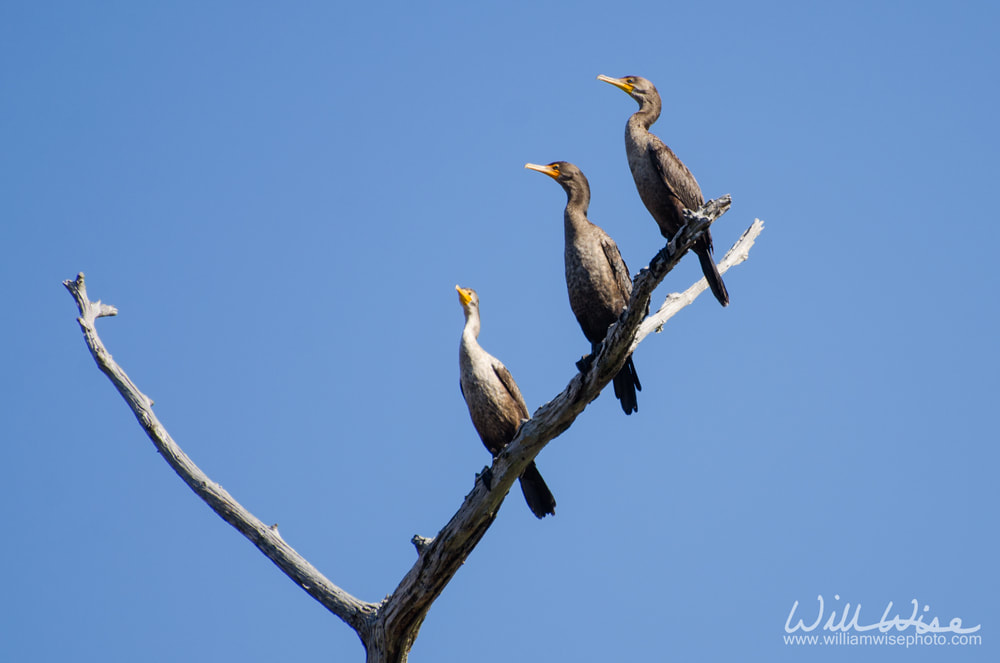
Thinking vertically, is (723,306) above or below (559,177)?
below

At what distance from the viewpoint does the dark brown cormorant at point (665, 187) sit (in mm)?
6637

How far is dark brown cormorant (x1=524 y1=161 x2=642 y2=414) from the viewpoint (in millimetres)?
6797

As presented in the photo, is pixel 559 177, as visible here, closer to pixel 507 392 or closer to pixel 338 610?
pixel 507 392

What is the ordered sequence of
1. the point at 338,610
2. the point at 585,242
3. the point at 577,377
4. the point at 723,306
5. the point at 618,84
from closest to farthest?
the point at 577,377, the point at 338,610, the point at 723,306, the point at 585,242, the point at 618,84

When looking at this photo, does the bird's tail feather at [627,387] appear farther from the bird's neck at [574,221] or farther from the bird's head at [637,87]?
the bird's head at [637,87]

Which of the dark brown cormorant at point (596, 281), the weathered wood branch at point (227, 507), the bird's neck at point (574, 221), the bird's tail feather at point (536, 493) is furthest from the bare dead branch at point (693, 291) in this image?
the weathered wood branch at point (227, 507)

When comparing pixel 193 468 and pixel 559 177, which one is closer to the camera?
pixel 193 468

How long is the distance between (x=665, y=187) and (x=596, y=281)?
855 mm

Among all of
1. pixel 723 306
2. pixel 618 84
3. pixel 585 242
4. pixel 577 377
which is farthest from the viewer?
pixel 618 84

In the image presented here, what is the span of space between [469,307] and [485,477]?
222 cm

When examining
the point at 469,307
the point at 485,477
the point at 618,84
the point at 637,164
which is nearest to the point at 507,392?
the point at 469,307

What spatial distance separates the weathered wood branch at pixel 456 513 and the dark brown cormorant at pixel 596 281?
1048 millimetres

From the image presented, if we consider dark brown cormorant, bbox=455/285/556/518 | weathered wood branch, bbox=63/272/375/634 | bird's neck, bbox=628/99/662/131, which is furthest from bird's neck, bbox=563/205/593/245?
weathered wood branch, bbox=63/272/375/634

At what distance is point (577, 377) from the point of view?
556 centimetres
